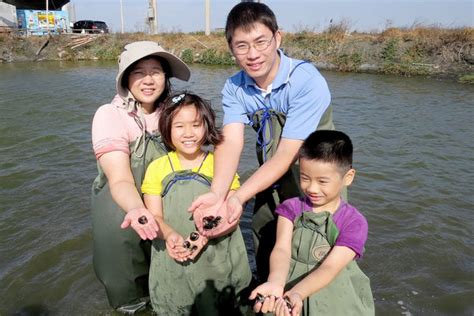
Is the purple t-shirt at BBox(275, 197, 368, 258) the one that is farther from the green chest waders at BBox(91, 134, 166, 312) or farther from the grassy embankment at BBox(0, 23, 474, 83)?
the grassy embankment at BBox(0, 23, 474, 83)

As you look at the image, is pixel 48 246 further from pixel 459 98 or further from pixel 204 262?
pixel 459 98

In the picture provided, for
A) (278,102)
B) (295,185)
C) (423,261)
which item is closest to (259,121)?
(278,102)

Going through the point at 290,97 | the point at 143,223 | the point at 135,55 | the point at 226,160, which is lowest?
the point at 143,223

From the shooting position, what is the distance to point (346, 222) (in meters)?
2.42

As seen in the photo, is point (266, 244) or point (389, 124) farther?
point (389, 124)

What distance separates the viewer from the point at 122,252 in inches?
124

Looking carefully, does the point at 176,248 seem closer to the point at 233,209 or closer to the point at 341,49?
the point at 233,209

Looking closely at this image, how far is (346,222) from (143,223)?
120 centimetres

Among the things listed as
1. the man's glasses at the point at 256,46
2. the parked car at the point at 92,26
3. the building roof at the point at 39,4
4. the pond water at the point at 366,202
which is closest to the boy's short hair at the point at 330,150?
the man's glasses at the point at 256,46

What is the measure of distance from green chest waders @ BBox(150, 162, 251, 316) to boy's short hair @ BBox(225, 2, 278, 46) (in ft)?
3.36

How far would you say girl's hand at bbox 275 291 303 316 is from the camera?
6.66 ft

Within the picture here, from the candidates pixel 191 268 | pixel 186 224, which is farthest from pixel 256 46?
pixel 191 268

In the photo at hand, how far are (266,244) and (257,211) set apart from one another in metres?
0.29

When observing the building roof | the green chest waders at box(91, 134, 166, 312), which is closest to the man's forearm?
the green chest waders at box(91, 134, 166, 312)
